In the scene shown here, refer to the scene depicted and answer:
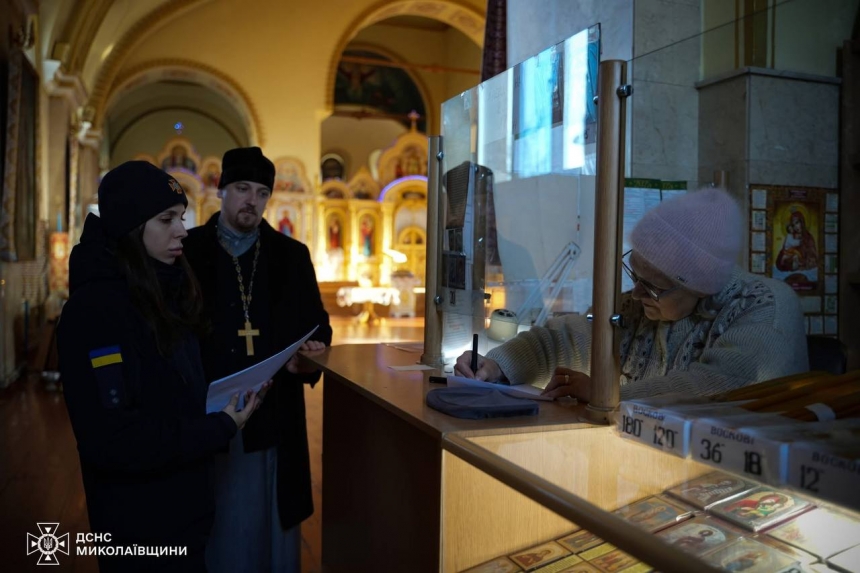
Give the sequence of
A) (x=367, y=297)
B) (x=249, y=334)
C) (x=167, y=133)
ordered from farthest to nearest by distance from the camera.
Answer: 1. (x=167, y=133)
2. (x=367, y=297)
3. (x=249, y=334)

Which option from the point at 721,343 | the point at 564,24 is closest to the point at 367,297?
the point at 564,24

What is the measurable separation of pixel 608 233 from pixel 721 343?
38 centimetres

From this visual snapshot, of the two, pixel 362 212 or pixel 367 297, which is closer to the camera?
pixel 367 297

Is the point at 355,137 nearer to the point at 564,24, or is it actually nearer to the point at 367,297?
the point at 367,297

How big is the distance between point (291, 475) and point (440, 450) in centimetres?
150

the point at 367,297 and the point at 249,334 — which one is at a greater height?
the point at 249,334

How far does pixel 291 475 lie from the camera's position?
269 centimetres

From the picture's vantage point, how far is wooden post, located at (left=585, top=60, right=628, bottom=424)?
1352 millimetres

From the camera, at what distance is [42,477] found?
420 cm

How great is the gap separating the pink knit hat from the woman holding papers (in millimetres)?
1038

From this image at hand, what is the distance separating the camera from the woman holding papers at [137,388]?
4.97 feet

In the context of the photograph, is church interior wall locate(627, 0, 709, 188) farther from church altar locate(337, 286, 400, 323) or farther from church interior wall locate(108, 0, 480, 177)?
church interior wall locate(108, 0, 480, 177)

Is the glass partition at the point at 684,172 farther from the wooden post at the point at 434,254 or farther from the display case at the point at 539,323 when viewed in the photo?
the wooden post at the point at 434,254

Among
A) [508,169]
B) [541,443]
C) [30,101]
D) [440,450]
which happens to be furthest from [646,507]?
[30,101]
